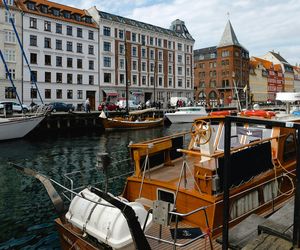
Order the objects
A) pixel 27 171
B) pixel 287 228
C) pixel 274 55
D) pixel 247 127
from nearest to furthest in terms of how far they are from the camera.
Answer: pixel 287 228 → pixel 27 171 → pixel 247 127 → pixel 274 55

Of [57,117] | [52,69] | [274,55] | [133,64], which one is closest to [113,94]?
[133,64]

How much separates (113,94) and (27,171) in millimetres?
59072

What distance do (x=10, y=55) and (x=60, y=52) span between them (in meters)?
9.56

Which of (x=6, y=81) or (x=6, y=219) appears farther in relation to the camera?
(x=6, y=81)

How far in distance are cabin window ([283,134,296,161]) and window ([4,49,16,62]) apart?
171 feet

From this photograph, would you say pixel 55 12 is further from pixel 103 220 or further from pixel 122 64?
pixel 103 220

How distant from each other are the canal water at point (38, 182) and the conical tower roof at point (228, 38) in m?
74.9

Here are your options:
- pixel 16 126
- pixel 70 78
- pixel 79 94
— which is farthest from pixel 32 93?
pixel 16 126

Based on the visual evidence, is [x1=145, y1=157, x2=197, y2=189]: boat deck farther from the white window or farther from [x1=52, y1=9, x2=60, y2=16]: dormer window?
[x1=52, y1=9, x2=60, y2=16]: dormer window

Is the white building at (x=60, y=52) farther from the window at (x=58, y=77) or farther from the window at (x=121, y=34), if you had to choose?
the window at (x=121, y=34)

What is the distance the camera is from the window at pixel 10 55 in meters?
51.7

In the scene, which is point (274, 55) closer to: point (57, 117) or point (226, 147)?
point (57, 117)

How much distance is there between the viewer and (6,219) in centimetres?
1038

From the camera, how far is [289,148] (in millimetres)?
9156
